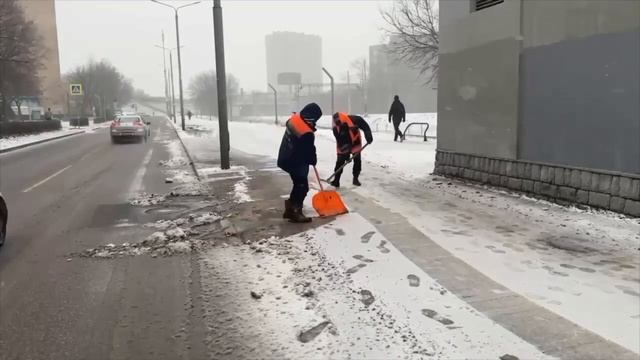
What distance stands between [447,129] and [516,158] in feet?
8.18

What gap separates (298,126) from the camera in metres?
7.25

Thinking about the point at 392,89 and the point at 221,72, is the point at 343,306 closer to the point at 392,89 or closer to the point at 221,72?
the point at 221,72

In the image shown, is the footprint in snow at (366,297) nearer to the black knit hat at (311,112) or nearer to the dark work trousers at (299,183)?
the dark work trousers at (299,183)

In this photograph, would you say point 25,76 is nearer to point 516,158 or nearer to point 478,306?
point 516,158

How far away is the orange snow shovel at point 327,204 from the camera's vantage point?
25.7ft

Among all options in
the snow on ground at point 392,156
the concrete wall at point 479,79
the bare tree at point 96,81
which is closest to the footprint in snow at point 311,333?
the concrete wall at point 479,79

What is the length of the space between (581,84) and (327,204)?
406cm

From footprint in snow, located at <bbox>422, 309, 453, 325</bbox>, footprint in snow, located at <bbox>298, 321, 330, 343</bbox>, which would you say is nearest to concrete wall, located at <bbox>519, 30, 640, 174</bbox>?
footprint in snow, located at <bbox>422, 309, 453, 325</bbox>

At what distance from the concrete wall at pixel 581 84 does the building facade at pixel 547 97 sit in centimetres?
1

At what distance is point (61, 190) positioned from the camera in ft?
38.7

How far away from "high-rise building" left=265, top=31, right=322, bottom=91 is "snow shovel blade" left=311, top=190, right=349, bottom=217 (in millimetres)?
106527

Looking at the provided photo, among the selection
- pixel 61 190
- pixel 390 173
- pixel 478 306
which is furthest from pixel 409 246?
pixel 61 190

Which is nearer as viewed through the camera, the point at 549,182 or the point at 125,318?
the point at 125,318

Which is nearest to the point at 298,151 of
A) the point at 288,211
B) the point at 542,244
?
the point at 288,211
